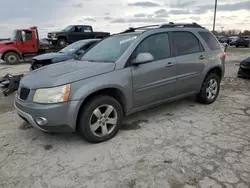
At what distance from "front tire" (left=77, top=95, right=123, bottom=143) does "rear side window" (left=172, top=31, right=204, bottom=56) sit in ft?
5.84

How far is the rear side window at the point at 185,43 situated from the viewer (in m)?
4.39

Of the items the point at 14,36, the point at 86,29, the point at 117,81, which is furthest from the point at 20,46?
the point at 117,81

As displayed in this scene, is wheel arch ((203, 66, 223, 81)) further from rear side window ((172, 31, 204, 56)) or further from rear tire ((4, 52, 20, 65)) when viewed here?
rear tire ((4, 52, 20, 65))

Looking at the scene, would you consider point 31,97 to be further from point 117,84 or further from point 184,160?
point 184,160

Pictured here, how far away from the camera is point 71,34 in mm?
18844

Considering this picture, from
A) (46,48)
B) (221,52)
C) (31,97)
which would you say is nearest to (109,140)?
(31,97)

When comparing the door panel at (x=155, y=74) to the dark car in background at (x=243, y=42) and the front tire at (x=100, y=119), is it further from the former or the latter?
the dark car in background at (x=243, y=42)

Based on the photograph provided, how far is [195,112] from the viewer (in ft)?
15.6

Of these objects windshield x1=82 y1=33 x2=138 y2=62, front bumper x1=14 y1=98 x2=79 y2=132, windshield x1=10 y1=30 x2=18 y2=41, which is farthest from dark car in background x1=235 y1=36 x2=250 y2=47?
front bumper x1=14 y1=98 x2=79 y2=132

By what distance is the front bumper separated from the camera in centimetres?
305

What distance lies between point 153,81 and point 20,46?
13.8m

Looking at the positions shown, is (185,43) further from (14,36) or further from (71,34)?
(71,34)

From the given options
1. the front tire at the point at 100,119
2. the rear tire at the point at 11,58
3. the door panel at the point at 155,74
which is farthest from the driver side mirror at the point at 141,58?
the rear tire at the point at 11,58

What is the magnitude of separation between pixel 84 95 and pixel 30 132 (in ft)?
4.88
